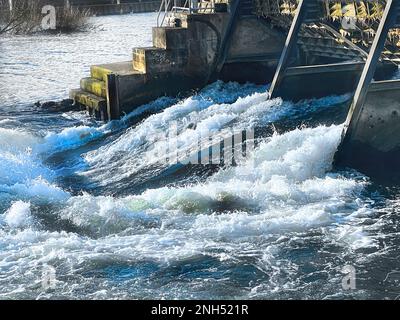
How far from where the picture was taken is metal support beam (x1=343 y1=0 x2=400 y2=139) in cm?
1647

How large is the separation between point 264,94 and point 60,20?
30244 mm

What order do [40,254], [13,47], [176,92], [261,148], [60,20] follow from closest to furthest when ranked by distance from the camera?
1. [40,254]
2. [261,148]
3. [176,92]
4. [13,47]
5. [60,20]

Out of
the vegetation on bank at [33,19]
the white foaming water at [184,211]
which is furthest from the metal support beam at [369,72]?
the vegetation on bank at [33,19]

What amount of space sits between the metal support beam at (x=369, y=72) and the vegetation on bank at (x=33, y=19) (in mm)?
23971

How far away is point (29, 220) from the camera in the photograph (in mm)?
13562

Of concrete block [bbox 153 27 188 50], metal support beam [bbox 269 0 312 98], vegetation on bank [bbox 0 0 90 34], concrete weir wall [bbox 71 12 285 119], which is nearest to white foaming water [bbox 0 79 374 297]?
metal support beam [bbox 269 0 312 98]

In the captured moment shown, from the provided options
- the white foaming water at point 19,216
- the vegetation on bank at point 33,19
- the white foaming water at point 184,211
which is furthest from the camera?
the vegetation on bank at point 33,19

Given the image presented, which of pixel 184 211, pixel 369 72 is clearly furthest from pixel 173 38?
pixel 184 211

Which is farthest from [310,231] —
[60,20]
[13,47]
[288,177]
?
[60,20]

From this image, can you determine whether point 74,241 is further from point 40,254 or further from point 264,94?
point 264,94

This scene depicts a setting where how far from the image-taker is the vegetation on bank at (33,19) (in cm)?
4047

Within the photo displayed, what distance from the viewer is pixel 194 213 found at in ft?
45.0

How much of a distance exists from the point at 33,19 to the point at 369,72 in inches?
1190

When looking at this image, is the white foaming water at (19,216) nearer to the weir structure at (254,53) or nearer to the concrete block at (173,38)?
the weir structure at (254,53)
